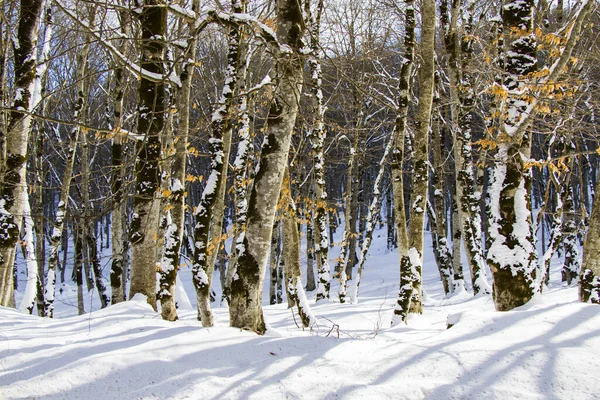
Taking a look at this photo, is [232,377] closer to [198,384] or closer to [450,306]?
[198,384]

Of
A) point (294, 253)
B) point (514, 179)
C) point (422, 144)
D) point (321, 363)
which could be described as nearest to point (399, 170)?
point (422, 144)

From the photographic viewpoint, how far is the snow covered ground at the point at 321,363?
3.18 m

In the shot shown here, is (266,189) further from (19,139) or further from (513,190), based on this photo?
(19,139)

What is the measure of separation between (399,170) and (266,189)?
382cm

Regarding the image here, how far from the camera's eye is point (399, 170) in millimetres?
8109

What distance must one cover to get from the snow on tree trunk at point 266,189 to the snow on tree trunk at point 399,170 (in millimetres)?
3269

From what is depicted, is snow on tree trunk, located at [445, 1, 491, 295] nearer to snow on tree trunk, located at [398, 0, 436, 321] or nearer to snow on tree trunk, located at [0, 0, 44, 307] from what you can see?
snow on tree trunk, located at [398, 0, 436, 321]

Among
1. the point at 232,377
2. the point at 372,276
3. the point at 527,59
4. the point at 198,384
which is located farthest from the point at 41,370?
the point at 372,276

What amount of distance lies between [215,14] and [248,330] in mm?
3616

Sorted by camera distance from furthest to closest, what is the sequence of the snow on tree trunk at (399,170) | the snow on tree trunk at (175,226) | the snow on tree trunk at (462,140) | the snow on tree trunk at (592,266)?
1. the snow on tree trunk at (462,140)
2. the snow on tree trunk at (399,170)
3. the snow on tree trunk at (175,226)
4. the snow on tree trunk at (592,266)

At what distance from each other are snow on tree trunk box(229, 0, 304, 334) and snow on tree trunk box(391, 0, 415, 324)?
3.27m

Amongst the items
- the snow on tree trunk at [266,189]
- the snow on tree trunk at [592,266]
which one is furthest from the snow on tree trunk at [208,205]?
the snow on tree trunk at [592,266]

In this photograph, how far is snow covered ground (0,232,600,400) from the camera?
3182mm

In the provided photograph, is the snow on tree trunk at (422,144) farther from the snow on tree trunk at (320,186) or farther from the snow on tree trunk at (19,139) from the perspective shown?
the snow on tree trunk at (19,139)
